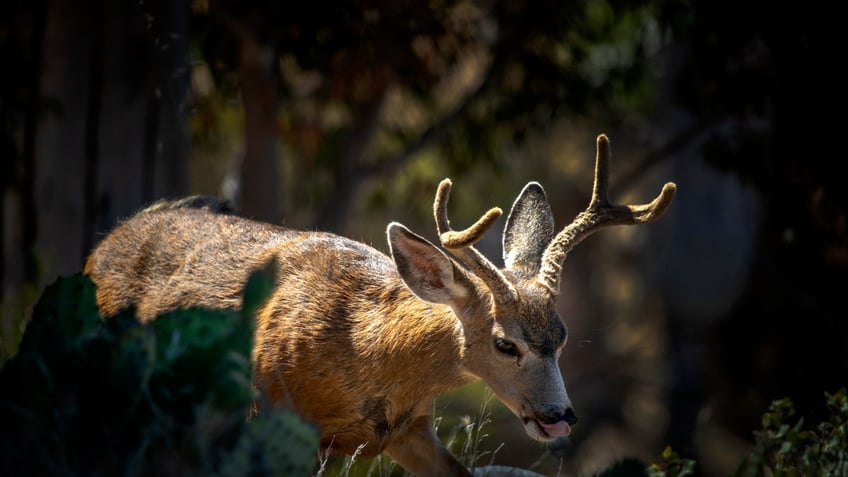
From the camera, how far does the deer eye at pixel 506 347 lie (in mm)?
5836

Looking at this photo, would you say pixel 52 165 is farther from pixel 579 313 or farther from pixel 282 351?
pixel 579 313

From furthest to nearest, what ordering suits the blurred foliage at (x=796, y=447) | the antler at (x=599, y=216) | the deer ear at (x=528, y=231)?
the deer ear at (x=528, y=231)
the antler at (x=599, y=216)
the blurred foliage at (x=796, y=447)

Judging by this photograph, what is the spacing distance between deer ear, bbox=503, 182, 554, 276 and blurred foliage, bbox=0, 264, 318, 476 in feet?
8.25

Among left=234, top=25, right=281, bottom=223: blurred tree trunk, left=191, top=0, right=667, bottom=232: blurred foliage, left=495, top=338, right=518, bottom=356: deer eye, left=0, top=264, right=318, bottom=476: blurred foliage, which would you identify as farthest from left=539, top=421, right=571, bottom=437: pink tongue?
left=234, top=25, right=281, bottom=223: blurred tree trunk

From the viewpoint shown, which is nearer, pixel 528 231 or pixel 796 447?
pixel 796 447

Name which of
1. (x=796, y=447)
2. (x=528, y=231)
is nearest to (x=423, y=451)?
(x=528, y=231)

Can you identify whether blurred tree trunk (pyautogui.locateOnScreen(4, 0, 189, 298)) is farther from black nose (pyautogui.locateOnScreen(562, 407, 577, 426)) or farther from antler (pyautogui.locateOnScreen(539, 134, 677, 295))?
black nose (pyautogui.locateOnScreen(562, 407, 577, 426))

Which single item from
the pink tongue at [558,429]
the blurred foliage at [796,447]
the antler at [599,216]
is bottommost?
the blurred foliage at [796,447]

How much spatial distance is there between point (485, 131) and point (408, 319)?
7568mm

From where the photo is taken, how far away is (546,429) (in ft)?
18.6

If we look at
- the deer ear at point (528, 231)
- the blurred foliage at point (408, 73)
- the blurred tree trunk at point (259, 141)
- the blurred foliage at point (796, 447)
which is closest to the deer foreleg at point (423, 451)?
the deer ear at point (528, 231)

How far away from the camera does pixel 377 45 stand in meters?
11.6

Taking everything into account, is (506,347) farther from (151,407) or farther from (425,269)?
(151,407)

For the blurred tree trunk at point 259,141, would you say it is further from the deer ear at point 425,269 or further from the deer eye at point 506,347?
the deer eye at point 506,347
